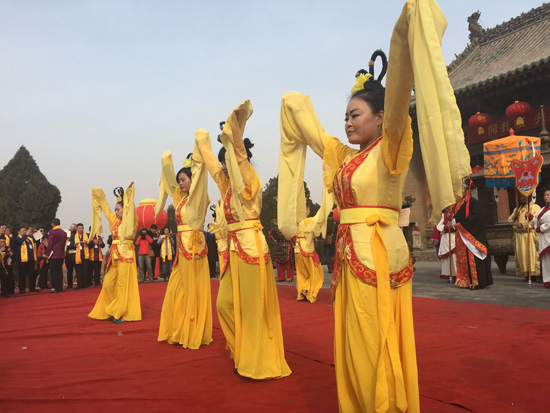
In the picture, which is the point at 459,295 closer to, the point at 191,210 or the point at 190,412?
the point at 191,210

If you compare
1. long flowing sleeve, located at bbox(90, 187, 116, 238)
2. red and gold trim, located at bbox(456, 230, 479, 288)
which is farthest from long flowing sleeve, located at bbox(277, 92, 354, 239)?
red and gold trim, located at bbox(456, 230, 479, 288)

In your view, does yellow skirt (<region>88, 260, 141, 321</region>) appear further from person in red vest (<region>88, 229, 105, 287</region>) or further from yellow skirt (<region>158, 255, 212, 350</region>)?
person in red vest (<region>88, 229, 105, 287</region>)

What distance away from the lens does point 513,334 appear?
371cm

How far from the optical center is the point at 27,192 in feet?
56.0

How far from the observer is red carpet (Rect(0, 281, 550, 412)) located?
243 centimetres

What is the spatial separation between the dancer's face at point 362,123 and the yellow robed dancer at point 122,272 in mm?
4090

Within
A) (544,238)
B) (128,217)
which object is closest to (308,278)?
(128,217)

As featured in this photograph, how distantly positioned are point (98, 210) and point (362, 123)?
5388 millimetres

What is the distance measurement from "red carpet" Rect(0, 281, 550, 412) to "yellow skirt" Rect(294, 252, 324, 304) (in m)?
1.43

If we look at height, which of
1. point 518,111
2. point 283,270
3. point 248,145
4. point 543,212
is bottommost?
point 283,270

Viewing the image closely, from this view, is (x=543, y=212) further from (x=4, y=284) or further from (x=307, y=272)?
(x=4, y=284)

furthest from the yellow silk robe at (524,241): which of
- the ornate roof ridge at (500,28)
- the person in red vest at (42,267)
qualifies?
the person in red vest at (42,267)

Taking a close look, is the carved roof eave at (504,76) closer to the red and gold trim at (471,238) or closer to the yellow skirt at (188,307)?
the red and gold trim at (471,238)

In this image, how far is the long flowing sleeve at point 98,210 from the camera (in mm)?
6215
